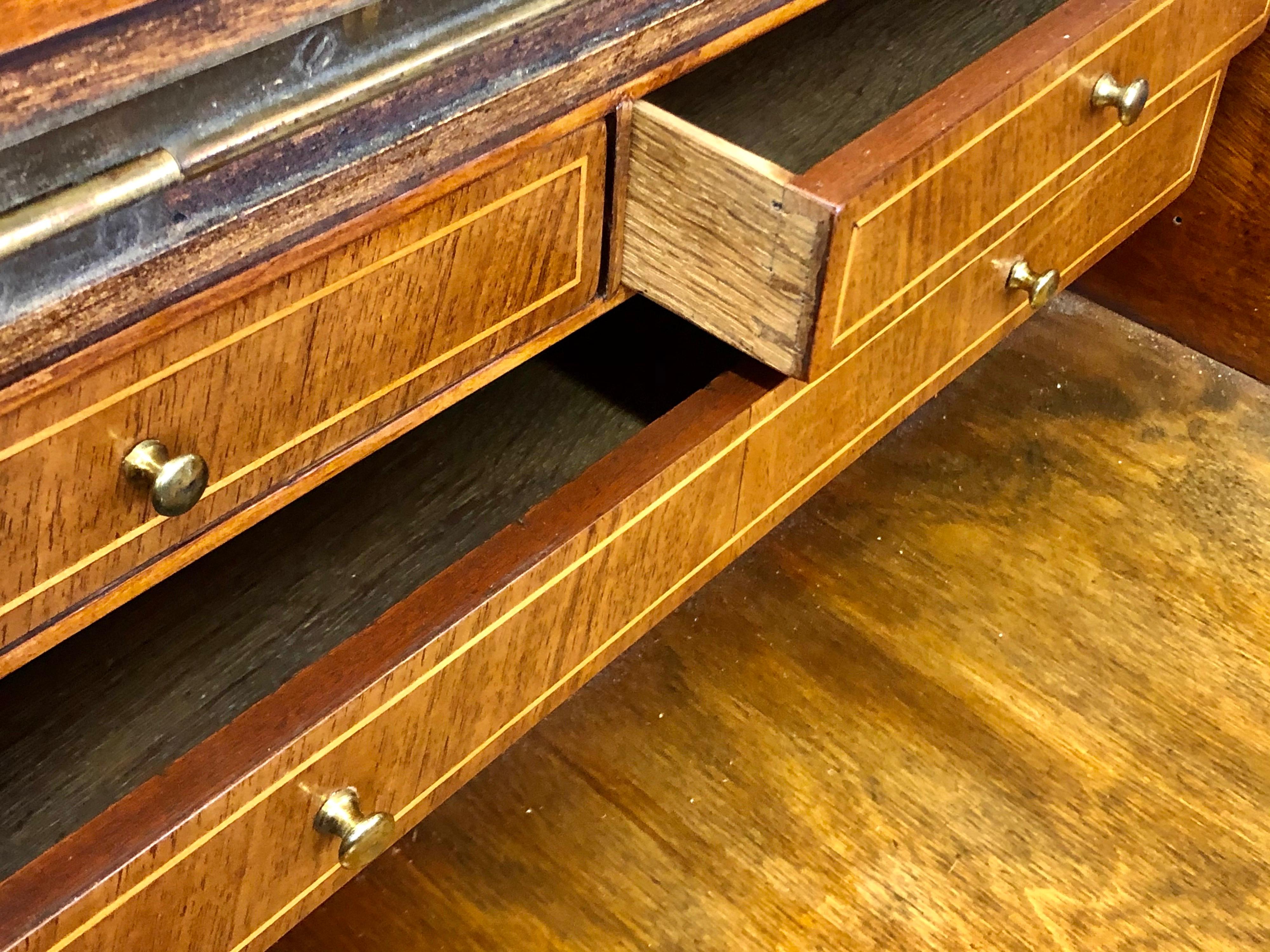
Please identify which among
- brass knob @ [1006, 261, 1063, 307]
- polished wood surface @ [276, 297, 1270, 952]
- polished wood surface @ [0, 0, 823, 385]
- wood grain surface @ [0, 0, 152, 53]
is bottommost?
polished wood surface @ [276, 297, 1270, 952]

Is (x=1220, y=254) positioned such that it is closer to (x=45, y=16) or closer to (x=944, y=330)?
(x=944, y=330)

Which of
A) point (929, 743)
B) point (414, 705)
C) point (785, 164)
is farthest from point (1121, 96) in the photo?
point (414, 705)

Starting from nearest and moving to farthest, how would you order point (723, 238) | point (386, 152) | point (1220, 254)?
point (386, 152)
point (723, 238)
point (1220, 254)

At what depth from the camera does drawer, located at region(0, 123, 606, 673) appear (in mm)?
422

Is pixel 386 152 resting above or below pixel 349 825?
above

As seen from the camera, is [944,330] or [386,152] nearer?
[386,152]

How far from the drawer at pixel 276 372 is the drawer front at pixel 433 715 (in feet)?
0.26

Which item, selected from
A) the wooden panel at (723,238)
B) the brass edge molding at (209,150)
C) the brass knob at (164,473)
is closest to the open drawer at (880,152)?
the wooden panel at (723,238)

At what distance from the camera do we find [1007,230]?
703 millimetres

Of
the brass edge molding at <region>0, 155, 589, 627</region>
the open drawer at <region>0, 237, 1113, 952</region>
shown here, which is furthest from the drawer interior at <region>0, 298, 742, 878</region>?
the brass edge molding at <region>0, 155, 589, 627</region>

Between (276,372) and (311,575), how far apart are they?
180 millimetres

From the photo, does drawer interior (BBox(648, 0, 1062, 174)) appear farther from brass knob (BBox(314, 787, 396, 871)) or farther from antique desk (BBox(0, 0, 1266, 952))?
brass knob (BBox(314, 787, 396, 871))

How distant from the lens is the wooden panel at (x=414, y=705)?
17.4 inches

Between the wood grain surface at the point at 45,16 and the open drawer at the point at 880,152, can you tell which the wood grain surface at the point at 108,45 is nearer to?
the wood grain surface at the point at 45,16
